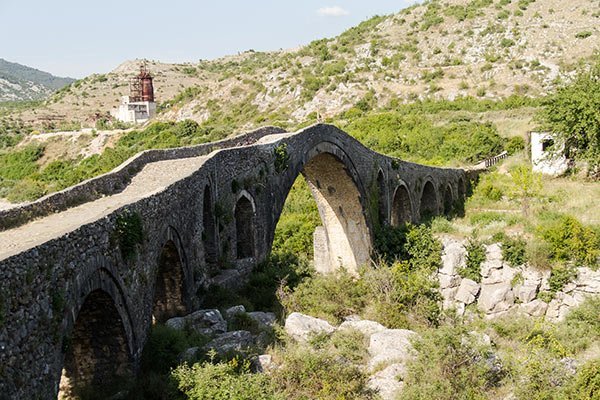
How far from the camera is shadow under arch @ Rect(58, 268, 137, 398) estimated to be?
8109 millimetres

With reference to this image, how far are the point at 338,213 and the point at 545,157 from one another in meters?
12.7

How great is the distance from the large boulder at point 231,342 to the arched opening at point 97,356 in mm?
1517

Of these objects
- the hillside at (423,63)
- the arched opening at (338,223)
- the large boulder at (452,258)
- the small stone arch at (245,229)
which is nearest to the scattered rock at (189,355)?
the small stone arch at (245,229)

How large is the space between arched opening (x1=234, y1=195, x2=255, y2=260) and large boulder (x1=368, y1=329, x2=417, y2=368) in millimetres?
5009

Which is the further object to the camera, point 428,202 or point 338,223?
point 428,202

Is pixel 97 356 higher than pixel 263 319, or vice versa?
pixel 97 356

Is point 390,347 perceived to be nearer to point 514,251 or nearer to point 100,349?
point 100,349

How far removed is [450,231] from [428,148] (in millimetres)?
18897

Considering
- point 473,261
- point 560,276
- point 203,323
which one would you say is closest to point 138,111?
point 473,261

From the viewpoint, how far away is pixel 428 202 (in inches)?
1340

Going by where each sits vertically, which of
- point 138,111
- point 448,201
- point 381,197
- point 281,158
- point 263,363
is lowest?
point 448,201

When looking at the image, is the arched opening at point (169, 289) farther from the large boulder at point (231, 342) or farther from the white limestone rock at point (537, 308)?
the white limestone rock at point (537, 308)

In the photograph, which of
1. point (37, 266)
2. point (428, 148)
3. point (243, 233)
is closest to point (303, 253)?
point (243, 233)

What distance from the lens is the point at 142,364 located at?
881 cm
